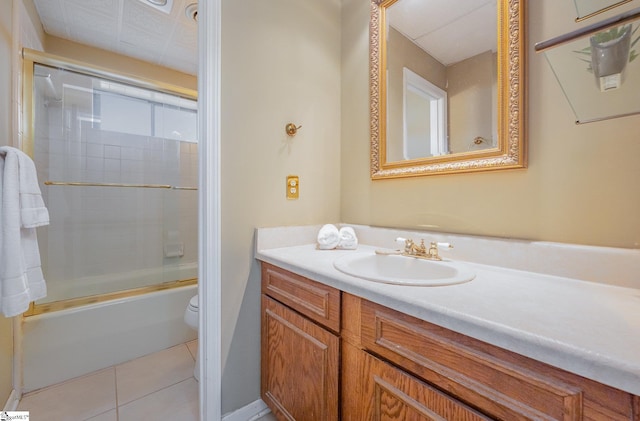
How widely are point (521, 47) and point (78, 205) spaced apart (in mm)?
2815

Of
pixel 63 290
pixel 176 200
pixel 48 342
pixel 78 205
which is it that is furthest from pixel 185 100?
pixel 48 342

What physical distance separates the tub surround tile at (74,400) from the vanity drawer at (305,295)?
3.57ft

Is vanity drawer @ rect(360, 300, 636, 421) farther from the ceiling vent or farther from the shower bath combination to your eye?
the ceiling vent

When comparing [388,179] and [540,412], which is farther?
[388,179]

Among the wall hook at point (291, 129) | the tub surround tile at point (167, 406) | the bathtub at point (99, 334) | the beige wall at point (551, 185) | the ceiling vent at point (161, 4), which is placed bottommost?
the tub surround tile at point (167, 406)

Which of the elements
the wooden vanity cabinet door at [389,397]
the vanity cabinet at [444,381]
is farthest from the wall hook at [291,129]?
the wooden vanity cabinet door at [389,397]

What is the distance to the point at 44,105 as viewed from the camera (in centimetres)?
181

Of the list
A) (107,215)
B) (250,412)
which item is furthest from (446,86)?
(107,215)

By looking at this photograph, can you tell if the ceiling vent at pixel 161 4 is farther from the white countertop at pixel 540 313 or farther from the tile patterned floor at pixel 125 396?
the tile patterned floor at pixel 125 396

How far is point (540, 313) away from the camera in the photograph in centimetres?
56

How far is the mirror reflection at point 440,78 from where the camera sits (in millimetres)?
1013

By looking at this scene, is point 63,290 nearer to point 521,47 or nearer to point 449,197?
point 449,197

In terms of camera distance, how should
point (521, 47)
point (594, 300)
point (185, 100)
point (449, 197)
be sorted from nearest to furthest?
point (594, 300) → point (521, 47) → point (449, 197) → point (185, 100)

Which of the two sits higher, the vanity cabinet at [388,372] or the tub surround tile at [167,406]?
the vanity cabinet at [388,372]
